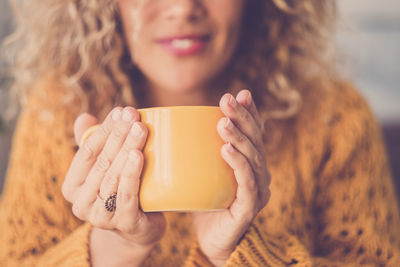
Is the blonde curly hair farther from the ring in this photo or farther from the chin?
the ring

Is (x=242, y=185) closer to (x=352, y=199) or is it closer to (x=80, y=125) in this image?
(x=80, y=125)

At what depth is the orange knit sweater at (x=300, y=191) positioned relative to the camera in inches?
35.5

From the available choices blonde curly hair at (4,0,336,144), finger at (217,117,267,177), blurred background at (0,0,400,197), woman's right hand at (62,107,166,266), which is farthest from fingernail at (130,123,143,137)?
blurred background at (0,0,400,197)

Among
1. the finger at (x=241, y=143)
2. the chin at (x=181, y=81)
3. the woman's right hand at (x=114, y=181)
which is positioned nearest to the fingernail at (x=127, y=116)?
the woman's right hand at (x=114, y=181)

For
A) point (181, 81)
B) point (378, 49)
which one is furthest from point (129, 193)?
point (378, 49)

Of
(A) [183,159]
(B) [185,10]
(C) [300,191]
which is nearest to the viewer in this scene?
(A) [183,159]

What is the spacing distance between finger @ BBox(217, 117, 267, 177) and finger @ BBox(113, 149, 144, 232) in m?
0.11

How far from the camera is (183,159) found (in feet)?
1.72

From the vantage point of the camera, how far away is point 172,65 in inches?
36.4

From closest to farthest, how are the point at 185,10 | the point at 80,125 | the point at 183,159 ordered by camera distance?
the point at 183,159, the point at 80,125, the point at 185,10

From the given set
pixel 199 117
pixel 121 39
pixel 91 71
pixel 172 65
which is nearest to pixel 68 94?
pixel 91 71

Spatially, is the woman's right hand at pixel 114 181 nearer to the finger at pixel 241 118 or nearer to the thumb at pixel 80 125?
the thumb at pixel 80 125

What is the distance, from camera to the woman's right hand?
0.54 m

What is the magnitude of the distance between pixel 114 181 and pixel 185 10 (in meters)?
0.45
